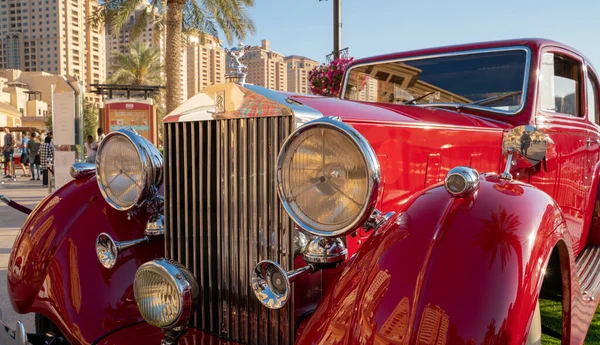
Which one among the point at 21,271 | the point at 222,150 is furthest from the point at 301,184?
the point at 21,271

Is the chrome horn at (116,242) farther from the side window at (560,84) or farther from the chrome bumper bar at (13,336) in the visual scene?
the side window at (560,84)

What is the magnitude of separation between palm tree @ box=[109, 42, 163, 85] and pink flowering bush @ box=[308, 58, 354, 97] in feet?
69.8

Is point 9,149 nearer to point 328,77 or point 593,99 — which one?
point 328,77

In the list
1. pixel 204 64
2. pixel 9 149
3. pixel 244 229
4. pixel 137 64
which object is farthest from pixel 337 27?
pixel 204 64

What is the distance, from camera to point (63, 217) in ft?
8.66

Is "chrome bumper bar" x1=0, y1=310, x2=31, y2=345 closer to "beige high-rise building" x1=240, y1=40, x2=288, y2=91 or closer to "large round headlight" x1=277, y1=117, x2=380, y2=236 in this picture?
"large round headlight" x1=277, y1=117, x2=380, y2=236

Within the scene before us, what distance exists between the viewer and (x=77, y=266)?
2.46 meters

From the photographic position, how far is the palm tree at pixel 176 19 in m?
14.2

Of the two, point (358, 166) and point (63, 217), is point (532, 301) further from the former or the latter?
point (63, 217)

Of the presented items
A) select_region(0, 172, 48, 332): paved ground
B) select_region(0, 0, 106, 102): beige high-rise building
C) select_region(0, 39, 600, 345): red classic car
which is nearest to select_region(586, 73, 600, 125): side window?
select_region(0, 39, 600, 345): red classic car

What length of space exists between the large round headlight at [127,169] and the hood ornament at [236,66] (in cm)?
55

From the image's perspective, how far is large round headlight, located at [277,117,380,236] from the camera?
161 centimetres

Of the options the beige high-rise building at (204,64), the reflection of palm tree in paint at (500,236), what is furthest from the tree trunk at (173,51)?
the beige high-rise building at (204,64)

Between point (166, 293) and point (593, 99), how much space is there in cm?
367
